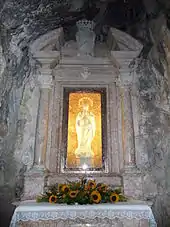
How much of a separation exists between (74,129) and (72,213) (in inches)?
85.4

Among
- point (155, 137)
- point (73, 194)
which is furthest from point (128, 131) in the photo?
point (73, 194)

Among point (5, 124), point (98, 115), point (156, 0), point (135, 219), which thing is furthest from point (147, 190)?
point (156, 0)

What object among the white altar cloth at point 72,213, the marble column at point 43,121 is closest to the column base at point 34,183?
the marble column at point 43,121

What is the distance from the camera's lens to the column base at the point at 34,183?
4996mm

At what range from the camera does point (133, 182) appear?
16.8 feet

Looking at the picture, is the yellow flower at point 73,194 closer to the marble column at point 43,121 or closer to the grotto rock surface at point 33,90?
the marble column at point 43,121

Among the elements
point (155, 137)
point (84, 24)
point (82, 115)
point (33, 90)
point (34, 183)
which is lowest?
point (34, 183)

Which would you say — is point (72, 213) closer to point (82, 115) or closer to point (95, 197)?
point (95, 197)

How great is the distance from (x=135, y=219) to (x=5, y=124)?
2988mm

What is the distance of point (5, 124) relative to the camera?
215 inches

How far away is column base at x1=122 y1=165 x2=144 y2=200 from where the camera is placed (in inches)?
198

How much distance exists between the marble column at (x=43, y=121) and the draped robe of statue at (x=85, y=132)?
25.4 inches

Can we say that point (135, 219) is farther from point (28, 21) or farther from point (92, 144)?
point (28, 21)

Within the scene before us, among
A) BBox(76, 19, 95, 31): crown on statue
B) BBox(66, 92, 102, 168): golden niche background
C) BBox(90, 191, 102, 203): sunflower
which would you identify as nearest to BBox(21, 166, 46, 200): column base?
BBox(66, 92, 102, 168): golden niche background
